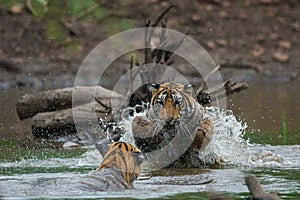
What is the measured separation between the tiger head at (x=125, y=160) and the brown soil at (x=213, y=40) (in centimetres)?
1195

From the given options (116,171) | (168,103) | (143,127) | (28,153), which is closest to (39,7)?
(116,171)

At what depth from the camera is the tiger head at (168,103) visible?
764 centimetres

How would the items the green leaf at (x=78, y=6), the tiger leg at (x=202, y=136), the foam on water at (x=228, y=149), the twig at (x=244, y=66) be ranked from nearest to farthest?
the green leaf at (x=78, y=6), the tiger leg at (x=202, y=136), the foam on water at (x=228, y=149), the twig at (x=244, y=66)

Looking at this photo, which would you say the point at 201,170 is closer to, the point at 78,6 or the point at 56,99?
the point at 56,99

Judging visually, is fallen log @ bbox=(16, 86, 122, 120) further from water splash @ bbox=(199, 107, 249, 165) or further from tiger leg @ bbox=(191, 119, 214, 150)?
tiger leg @ bbox=(191, 119, 214, 150)

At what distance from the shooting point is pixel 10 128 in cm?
1151

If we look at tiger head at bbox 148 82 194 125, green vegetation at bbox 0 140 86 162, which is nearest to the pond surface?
green vegetation at bbox 0 140 86 162

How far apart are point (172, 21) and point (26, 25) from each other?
3638 mm

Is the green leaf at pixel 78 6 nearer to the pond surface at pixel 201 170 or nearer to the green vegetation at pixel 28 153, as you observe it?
the pond surface at pixel 201 170

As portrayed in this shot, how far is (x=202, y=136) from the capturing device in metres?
8.09

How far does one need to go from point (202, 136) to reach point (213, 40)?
1446 cm

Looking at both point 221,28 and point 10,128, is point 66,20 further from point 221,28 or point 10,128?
point 221,28

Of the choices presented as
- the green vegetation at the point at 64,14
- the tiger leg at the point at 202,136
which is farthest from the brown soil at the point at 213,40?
the green vegetation at the point at 64,14

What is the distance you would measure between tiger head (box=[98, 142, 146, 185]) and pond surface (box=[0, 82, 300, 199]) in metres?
0.13
